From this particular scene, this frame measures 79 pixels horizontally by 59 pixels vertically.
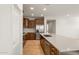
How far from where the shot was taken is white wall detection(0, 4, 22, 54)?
4.33 ft

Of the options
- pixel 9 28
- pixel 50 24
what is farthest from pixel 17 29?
pixel 50 24

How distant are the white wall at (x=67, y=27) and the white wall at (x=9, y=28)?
24.4 inches

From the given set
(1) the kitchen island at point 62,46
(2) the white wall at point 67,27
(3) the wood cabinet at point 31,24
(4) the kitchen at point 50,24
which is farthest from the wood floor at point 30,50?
(2) the white wall at point 67,27

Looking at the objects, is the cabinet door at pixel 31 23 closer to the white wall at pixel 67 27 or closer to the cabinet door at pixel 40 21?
the cabinet door at pixel 40 21

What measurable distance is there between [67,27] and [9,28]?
0.86 meters

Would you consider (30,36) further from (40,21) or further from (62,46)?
(62,46)

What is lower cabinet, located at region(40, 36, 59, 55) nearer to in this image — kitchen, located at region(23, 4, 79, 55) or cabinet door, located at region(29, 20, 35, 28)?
kitchen, located at region(23, 4, 79, 55)

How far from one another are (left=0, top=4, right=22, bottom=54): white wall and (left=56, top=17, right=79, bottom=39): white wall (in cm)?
62

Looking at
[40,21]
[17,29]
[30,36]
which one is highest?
[40,21]

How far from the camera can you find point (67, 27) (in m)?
1.68

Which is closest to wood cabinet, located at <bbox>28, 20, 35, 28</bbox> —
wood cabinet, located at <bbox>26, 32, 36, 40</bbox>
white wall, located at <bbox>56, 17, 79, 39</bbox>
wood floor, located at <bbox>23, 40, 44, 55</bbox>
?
wood cabinet, located at <bbox>26, 32, 36, 40</bbox>
